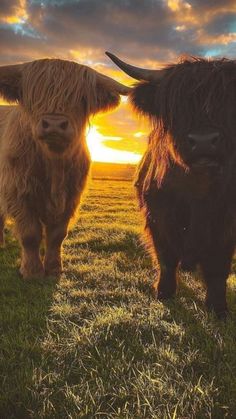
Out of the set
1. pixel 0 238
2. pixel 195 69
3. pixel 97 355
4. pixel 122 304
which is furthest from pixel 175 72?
pixel 0 238

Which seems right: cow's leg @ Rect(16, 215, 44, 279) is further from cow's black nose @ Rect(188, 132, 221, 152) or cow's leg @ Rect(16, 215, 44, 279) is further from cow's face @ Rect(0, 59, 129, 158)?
cow's black nose @ Rect(188, 132, 221, 152)

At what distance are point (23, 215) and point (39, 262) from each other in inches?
19.7

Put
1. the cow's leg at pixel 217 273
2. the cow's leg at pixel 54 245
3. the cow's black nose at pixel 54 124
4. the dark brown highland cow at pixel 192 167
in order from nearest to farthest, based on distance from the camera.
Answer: the dark brown highland cow at pixel 192 167, the cow's leg at pixel 217 273, the cow's black nose at pixel 54 124, the cow's leg at pixel 54 245

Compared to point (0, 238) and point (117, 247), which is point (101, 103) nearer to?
point (117, 247)

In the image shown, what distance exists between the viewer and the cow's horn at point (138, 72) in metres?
3.69

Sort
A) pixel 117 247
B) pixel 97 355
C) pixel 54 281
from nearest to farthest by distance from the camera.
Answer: pixel 97 355 < pixel 54 281 < pixel 117 247

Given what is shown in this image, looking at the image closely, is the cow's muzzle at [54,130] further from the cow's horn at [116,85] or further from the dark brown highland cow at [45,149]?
the cow's horn at [116,85]

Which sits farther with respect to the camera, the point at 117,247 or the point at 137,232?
the point at 137,232

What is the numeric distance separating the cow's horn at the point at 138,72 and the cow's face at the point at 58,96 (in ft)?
2.39

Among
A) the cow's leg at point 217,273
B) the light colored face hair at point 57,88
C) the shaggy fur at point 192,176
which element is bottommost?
the cow's leg at point 217,273

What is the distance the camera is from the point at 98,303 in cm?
370

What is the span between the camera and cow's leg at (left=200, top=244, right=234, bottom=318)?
3607mm

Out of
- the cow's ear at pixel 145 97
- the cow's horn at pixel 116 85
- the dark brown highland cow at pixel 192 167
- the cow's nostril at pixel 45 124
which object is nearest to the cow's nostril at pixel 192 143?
the dark brown highland cow at pixel 192 167

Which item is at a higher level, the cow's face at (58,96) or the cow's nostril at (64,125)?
the cow's face at (58,96)
